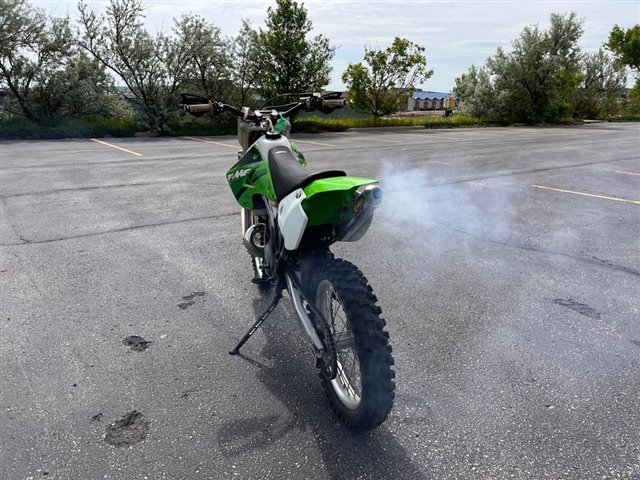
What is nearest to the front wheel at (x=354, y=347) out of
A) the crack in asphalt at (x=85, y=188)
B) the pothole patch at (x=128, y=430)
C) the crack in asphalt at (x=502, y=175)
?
the pothole patch at (x=128, y=430)

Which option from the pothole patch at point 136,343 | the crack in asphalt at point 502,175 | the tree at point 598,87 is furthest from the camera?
the tree at point 598,87

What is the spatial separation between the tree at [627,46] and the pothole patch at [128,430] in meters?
52.8

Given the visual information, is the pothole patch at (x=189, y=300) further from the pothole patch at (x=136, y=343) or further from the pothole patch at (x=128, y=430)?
the pothole patch at (x=128, y=430)

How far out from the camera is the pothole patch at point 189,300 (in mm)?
3506

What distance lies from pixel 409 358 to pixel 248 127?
6.35ft

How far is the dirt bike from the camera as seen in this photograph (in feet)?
6.66

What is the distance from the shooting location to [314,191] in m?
2.15

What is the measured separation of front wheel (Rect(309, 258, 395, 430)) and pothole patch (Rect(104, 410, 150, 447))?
897 mm

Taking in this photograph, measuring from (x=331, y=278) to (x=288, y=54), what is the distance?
65.5 ft

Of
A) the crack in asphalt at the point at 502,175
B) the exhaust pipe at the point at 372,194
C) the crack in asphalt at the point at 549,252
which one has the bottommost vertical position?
the crack in asphalt at the point at 549,252

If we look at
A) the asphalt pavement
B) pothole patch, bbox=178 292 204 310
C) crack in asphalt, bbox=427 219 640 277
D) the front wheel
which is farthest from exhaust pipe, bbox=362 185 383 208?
crack in asphalt, bbox=427 219 640 277

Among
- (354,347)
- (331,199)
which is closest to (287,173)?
(331,199)

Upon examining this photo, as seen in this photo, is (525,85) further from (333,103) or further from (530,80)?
(333,103)

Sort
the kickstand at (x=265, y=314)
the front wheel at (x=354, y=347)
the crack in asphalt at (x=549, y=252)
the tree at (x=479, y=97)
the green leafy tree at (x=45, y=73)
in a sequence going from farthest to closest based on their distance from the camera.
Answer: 1. the tree at (x=479, y=97)
2. the green leafy tree at (x=45, y=73)
3. the crack in asphalt at (x=549, y=252)
4. the kickstand at (x=265, y=314)
5. the front wheel at (x=354, y=347)
